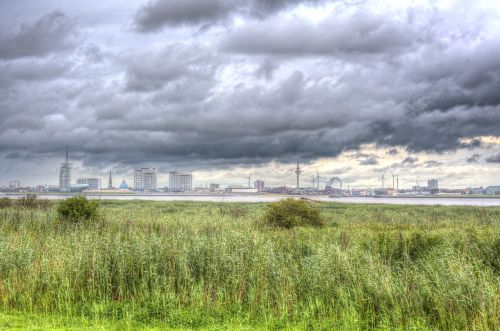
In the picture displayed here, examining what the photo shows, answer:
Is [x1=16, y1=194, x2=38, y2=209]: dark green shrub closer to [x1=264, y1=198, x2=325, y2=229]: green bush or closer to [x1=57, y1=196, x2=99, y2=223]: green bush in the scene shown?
[x1=57, y1=196, x2=99, y2=223]: green bush

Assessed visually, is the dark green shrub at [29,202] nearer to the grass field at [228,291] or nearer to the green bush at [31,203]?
the green bush at [31,203]

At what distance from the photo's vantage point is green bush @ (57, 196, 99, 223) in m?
27.0

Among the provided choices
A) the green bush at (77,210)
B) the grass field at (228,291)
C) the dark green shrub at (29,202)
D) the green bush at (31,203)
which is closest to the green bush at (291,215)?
the grass field at (228,291)

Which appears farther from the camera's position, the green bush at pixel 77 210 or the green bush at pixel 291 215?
the green bush at pixel 291 215

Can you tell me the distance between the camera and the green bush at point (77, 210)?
27031 millimetres

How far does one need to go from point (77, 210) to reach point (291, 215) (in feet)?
47.0

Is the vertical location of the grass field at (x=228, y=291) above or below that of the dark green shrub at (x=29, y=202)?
below

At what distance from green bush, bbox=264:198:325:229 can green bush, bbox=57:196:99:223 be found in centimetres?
1181

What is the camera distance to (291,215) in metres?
27.9

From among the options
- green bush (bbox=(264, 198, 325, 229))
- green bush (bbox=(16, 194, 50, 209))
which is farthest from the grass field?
green bush (bbox=(16, 194, 50, 209))

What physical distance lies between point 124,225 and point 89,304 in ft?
44.0

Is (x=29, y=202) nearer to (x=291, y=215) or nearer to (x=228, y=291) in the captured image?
(x=291, y=215)

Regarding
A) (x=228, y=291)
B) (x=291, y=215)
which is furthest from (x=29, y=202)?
(x=228, y=291)

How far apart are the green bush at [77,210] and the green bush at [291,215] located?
11815 mm
